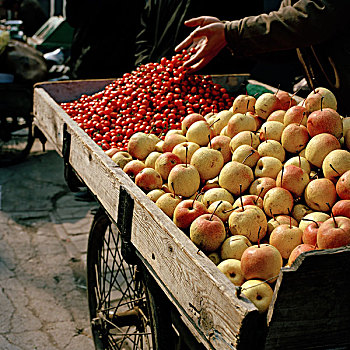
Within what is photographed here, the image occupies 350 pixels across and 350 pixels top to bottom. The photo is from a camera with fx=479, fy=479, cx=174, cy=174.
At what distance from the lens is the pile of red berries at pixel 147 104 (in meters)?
2.60

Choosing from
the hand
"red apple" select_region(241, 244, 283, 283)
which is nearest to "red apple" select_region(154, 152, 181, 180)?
"red apple" select_region(241, 244, 283, 283)

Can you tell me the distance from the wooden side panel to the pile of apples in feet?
0.41

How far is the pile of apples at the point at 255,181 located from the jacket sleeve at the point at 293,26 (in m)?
0.30

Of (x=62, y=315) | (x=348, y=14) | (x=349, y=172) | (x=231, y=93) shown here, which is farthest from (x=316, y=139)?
(x=62, y=315)

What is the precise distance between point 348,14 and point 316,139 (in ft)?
2.50

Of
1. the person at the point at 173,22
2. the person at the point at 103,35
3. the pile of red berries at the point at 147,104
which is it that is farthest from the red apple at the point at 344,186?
the person at the point at 103,35

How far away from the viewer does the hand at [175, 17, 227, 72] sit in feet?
8.73

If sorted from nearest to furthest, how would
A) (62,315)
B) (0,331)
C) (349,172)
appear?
(349,172)
(0,331)
(62,315)

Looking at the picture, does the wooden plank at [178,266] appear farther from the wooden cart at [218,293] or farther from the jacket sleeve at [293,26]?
the jacket sleeve at [293,26]

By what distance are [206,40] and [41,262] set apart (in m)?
2.24

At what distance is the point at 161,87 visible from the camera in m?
2.86

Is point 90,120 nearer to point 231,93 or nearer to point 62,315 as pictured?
point 231,93

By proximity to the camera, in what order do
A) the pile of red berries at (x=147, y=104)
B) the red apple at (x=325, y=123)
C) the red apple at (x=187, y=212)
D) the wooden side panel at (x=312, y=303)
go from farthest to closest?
the pile of red berries at (x=147, y=104) → the red apple at (x=325, y=123) → the red apple at (x=187, y=212) → the wooden side panel at (x=312, y=303)

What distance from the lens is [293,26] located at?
2303 mm
